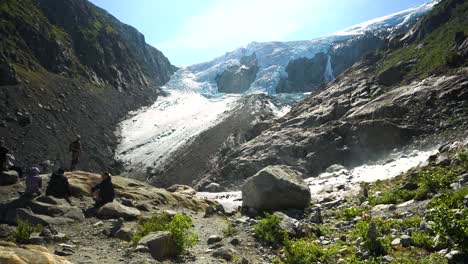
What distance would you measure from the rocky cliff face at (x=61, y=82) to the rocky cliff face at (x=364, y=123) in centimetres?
3252

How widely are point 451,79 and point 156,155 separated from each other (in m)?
61.7

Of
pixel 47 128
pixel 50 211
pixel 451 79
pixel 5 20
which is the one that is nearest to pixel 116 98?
pixel 5 20

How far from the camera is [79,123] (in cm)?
8375

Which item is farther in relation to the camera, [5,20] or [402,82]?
[5,20]

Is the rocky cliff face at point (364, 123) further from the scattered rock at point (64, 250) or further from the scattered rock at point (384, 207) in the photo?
the scattered rock at point (64, 250)

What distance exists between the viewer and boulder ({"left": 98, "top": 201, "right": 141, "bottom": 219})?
17.4 meters

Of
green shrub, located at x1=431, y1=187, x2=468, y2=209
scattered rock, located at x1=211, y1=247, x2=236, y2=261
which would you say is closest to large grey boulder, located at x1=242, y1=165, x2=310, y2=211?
scattered rock, located at x1=211, y1=247, x2=236, y2=261

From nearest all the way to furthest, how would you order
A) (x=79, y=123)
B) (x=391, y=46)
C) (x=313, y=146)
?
(x=313, y=146), (x=79, y=123), (x=391, y=46)

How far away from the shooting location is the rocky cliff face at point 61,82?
67875 mm

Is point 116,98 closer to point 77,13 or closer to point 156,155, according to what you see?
point 156,155

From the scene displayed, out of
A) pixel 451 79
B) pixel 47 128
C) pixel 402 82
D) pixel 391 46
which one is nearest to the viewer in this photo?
pixel 451 79

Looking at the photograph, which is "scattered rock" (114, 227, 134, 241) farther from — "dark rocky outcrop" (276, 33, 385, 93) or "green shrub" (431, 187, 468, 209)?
"dark rocky outcrop" (276, 33, 385, 93)

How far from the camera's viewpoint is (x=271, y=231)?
14727 mm

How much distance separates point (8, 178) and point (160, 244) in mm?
14263
